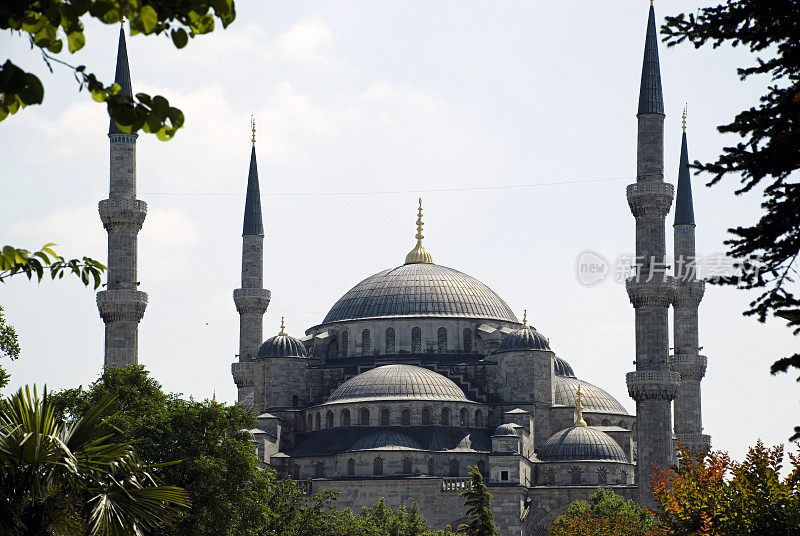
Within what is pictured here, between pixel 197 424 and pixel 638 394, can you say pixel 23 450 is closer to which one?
pixel 197 424

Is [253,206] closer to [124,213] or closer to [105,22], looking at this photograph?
[124,213]

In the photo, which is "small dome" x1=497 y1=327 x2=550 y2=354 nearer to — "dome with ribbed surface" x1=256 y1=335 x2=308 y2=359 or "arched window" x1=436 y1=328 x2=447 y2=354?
"arched window" x1=436 y1=328 x2=447 y2=354

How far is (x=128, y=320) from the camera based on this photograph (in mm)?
55844

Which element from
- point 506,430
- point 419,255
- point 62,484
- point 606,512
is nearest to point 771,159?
point 62,484

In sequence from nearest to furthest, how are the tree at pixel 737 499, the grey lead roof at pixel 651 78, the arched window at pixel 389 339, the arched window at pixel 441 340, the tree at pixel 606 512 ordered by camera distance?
the tree at pixel 737 499
the tree at pixel 606 512
the grey lead roof at pixel 651 78
the arched window at pixel 441 340
the arched window at pixel 389 339

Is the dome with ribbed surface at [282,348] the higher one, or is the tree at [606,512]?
the dome with ribbed surface at [282,348]

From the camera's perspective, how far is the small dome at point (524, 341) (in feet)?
220

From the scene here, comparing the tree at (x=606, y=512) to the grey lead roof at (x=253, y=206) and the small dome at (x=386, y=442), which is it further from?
the grey lead roof at (x=253, y=206)

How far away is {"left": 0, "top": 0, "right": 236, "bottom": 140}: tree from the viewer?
6805 millimetres

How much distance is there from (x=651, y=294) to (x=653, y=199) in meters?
3.77

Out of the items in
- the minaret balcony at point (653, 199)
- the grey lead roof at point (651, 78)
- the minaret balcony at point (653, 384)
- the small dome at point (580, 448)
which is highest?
the grey lead roof at point (651, 78)

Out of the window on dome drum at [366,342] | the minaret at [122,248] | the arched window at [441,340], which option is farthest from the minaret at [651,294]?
the minaret at [122,248]

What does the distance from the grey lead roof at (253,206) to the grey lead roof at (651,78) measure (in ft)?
73.9

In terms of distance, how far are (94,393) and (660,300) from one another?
27.2 metres
